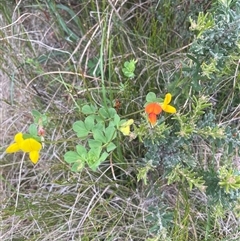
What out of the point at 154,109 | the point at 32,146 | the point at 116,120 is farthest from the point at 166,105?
the point at 32,146

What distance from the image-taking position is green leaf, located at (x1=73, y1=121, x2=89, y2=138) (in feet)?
3.23

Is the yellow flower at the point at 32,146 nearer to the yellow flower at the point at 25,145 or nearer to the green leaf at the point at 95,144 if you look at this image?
the yellow flower at the point at 25,145

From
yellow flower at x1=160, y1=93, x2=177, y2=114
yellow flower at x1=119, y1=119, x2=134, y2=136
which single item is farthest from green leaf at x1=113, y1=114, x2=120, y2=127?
yellow flower at x1=160, y1=93, x2=177, y2=114

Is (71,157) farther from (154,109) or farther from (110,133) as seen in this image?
(154,109)

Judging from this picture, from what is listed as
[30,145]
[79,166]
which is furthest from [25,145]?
[79,166]

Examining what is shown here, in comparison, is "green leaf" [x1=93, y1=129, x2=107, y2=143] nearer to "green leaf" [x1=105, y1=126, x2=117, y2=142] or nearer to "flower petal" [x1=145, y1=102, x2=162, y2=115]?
"green leaf" [x1=105, y1=126, x2=117, y2=142]

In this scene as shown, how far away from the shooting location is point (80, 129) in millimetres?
988

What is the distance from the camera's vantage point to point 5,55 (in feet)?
4.36

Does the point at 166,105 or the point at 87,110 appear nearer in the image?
the point at 166,105

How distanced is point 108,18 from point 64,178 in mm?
436

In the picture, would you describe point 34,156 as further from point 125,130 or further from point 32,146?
Answer: point 125,130

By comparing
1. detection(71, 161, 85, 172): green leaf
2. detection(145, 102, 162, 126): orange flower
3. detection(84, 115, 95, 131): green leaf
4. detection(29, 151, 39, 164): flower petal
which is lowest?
detection(71, 161, 85, 172): green leaf

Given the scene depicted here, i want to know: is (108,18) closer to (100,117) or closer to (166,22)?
(166,22)

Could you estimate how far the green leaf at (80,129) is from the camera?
98 cm
